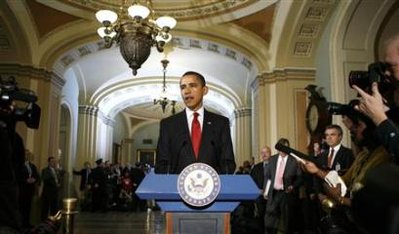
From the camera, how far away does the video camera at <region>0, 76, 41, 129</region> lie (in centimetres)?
155

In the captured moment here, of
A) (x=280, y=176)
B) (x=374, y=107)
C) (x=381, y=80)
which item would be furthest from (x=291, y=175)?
(x=374, y=107)

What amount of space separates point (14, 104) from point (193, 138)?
0.92 metres

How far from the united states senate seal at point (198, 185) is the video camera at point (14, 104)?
0.65m

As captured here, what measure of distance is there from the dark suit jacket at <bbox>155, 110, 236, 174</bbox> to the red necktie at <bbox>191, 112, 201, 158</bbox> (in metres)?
0.02

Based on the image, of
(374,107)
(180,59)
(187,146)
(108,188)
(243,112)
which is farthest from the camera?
(243,112)

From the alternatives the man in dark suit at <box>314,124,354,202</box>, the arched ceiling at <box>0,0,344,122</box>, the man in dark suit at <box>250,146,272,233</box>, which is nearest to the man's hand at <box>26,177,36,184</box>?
the arched ceiling at <box>0,0,344,122</box>

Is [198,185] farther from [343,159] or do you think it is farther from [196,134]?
[343,159]

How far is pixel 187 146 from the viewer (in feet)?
7.40

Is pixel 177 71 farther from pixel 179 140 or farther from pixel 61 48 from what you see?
pixel 179 140

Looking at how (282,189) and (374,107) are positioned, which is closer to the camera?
(374,107)

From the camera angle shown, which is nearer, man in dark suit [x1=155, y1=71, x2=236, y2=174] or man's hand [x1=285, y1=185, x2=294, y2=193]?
man in dark suit [x1=155, y1=71, x2=236, y2=174]

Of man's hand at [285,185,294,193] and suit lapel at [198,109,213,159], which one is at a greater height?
suit lapel at [198,109,213,159]

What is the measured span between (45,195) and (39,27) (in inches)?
142

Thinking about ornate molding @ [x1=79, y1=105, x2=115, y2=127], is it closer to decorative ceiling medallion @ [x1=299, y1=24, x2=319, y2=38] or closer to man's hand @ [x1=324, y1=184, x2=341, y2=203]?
decorative ceiling medallion @ [x1=299, y1=24, x2=319, y2=38]
